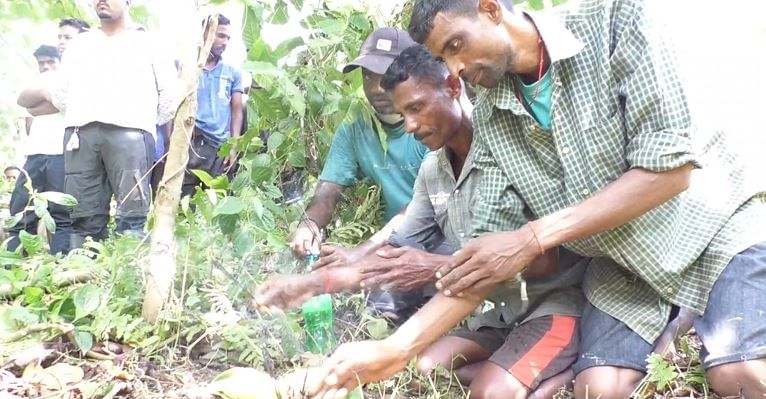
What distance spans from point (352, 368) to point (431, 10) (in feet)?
3.38

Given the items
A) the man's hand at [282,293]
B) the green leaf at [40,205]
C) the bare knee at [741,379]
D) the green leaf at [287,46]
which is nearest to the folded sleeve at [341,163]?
the green leaf at [287,46]

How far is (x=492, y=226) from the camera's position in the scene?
2156mm

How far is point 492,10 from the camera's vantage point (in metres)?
1.95

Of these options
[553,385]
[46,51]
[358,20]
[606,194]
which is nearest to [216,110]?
[46,51]

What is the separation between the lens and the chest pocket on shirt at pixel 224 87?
4.94 meters

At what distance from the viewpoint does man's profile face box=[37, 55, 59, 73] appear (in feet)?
18.0

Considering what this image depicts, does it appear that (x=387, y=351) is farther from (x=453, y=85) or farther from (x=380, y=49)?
(x=380, y=49)

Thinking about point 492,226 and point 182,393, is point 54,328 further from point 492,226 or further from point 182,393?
point 492,226

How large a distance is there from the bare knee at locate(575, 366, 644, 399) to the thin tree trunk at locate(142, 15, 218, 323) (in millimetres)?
1350

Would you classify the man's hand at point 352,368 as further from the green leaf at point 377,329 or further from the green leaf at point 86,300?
the green leaf at point 86,300

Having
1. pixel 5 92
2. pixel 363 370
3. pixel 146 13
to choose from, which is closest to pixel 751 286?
pixel 363 370

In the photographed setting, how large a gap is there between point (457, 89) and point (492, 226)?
72 centimetres

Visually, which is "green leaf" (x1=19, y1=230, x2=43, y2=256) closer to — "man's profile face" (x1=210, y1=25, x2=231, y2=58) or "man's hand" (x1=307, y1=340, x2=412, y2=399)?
"man's hand" (x1=307, y1=340, x2=412, y2=399)

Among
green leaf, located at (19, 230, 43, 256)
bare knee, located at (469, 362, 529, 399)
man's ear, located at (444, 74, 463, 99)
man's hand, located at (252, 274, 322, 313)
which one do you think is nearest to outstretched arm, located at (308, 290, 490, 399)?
bare knee, located at (469, 362, 529, 399)
